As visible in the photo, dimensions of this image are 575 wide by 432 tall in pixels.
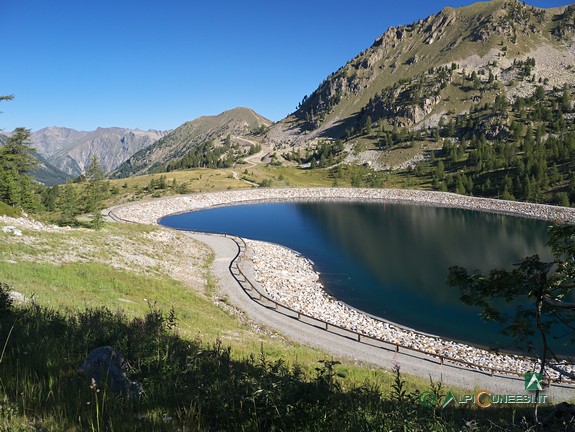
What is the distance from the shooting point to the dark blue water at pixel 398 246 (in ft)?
112

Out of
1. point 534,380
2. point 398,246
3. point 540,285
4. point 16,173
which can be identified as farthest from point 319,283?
point 16,173

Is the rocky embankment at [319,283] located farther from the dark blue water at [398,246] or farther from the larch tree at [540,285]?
the dark blue water at [398,246]

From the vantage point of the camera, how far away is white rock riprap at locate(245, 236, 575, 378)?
24688 millimetres

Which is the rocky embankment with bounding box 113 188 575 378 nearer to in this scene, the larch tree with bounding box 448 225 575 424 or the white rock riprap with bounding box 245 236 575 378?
the white rock riprap with bounding box 245 236 575 378

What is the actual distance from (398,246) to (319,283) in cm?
2409

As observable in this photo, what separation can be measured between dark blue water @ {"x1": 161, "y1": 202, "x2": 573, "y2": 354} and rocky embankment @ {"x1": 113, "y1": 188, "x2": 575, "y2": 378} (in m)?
2.20

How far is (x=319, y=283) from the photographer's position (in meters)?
40.8

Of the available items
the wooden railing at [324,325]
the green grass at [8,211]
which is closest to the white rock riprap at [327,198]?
the green grass at [8,211]

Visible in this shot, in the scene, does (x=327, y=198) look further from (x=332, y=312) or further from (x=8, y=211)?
(x=8, y=211)

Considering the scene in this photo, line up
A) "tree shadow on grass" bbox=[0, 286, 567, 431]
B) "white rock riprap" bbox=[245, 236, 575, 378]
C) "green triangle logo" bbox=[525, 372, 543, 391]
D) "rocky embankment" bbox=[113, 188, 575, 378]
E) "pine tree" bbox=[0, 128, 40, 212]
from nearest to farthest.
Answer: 1. "tree shadow on grass" bbox=[0, 286, 567, 431]
2. "green triangle logo" bbox=[525, 372, 543, 391]
3. "white rock riprap" bbox=[245, 236, 575, 378]
4. "rocky embankment" bbox=[113, 188, 575, 378]
5. "pine tree" bbox=[0, 128, 40, 212]

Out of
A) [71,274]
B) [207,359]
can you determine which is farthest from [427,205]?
[207,359]

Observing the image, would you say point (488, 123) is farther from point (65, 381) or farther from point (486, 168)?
point (65, 381)

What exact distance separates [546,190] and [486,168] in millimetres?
23638

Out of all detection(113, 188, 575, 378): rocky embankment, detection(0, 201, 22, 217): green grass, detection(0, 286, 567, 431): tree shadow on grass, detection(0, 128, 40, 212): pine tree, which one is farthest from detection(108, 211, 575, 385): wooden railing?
detection(0, 128, 40, 212): pine tree
